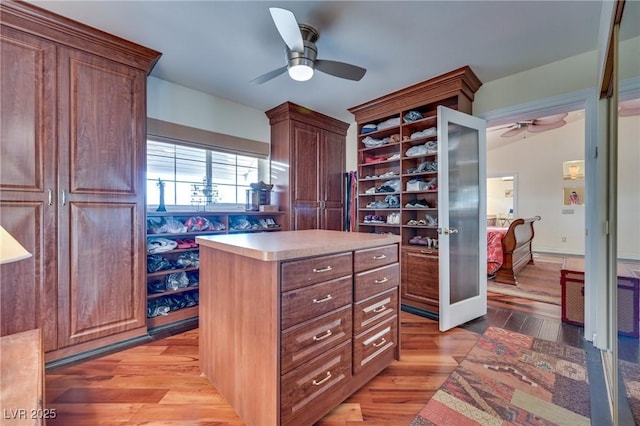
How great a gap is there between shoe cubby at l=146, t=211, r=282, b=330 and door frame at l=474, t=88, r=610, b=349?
10.8 feet

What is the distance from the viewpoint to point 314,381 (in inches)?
54.0

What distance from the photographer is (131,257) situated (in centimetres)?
230

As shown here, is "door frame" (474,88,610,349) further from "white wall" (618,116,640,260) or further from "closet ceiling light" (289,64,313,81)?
"closet ceiling light" (289,64,313,81)

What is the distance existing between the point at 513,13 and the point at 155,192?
3.51 meters

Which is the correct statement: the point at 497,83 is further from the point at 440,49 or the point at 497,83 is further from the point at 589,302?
the point at 589,302

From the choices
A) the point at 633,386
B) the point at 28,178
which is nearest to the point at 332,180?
the point at 28,178

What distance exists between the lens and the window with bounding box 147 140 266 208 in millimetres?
2998

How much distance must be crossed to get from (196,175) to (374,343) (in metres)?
2.71

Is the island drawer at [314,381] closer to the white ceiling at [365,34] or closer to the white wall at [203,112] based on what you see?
the white ceiling at [365,34]

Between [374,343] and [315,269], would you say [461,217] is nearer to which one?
[374,343]

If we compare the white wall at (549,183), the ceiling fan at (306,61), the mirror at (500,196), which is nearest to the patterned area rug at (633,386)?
the ceiling fan at (306,61)

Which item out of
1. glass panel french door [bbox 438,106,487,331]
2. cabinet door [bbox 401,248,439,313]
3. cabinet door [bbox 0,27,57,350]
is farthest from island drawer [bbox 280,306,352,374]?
cabinet door [bbox 0,27,57,350]

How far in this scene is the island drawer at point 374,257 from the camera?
5.33 ft

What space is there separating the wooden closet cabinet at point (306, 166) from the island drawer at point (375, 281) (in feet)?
6.39
